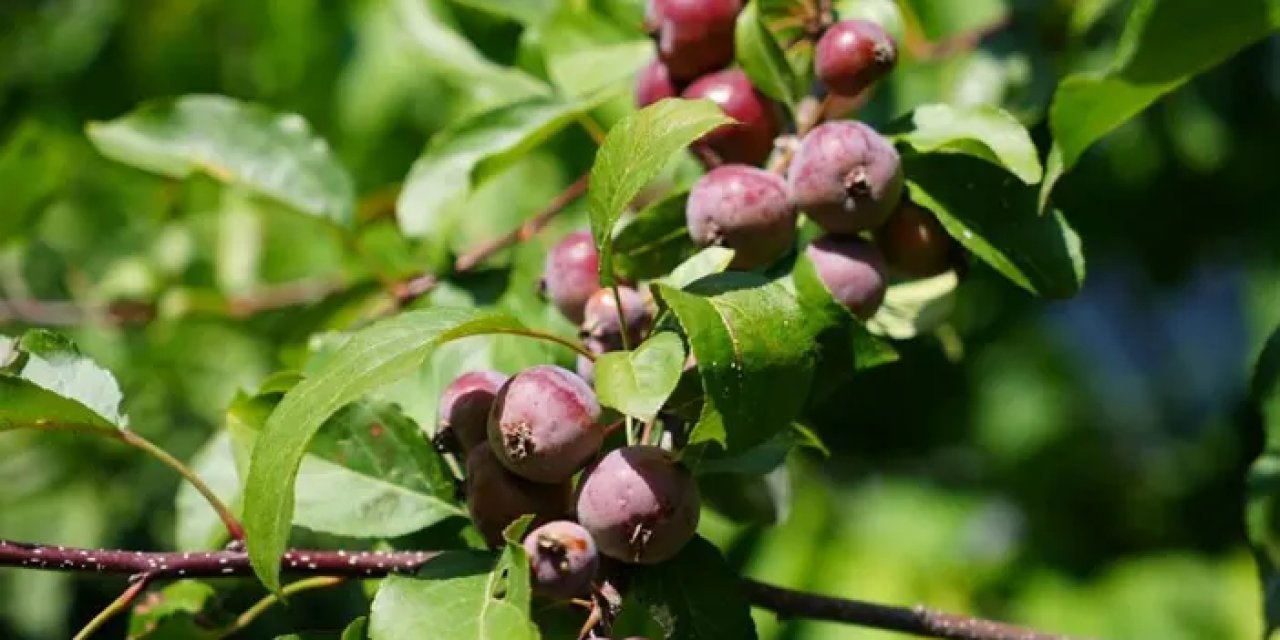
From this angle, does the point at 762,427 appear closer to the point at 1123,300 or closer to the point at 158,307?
the point at 158,307

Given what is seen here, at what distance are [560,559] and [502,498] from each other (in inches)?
2.4

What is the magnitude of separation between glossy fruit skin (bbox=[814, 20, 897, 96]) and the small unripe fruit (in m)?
0.19

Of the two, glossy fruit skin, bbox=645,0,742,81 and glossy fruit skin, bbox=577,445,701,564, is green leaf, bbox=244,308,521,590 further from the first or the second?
glossy fruit skin, bbox=645,0,742,81

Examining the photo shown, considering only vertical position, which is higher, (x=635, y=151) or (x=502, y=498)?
(x=635, y=151)

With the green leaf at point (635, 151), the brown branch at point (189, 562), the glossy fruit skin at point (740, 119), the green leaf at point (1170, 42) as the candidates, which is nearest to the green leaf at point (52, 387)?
the brown branch at point (189, 562)

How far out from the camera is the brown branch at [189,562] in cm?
79

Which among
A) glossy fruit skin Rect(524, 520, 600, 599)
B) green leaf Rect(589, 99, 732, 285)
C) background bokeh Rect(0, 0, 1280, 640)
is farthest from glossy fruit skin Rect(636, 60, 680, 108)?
glossy fruit skin Rect(524, 520, 600, 599)

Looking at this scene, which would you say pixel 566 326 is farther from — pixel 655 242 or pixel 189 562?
pixel 189 562

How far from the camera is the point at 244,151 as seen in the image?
4.31 feet

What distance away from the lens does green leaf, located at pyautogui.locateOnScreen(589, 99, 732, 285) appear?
A: 76 cm

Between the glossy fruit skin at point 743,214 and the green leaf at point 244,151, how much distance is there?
48 cm

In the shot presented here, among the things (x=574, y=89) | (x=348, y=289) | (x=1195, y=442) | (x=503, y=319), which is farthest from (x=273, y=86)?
(x=1195, y=442)

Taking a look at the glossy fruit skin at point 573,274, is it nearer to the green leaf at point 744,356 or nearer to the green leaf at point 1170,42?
the green leaf at point 744,356

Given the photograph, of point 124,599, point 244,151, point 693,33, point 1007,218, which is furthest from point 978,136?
point 244,151
